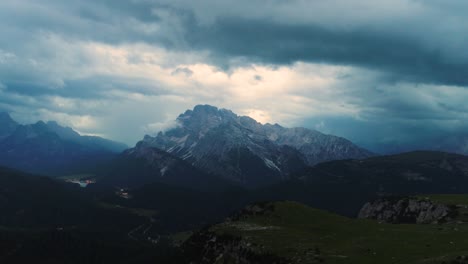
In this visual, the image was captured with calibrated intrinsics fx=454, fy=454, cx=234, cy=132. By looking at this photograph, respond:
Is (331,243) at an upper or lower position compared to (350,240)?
lower

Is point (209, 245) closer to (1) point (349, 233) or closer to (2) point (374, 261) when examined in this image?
(1) point (349, 233)

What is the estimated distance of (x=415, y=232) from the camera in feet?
470

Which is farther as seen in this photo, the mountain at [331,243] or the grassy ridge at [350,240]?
the mountain at [331,243]

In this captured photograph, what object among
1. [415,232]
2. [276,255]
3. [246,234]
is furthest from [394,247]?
[246,234]

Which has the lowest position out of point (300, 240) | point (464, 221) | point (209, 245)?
point (209, 245)

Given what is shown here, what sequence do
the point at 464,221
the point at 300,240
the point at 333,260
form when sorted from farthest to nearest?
1. the point at 464,221
2. the point at 300,240
3. the point at 333,260

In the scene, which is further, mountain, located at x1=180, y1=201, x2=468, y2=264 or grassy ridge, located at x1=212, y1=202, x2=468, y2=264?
mountain, located at x1=180, y1=201, x2=468, y2=264

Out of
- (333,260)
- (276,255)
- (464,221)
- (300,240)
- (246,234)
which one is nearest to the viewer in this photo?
(333,260)

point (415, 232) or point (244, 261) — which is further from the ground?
point (415, 232)

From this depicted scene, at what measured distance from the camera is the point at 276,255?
13900cm

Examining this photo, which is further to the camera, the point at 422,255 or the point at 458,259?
the point at 422,255

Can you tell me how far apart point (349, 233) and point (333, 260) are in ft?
141

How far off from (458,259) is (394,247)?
2784 centimetres

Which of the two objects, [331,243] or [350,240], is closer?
[350,240]
